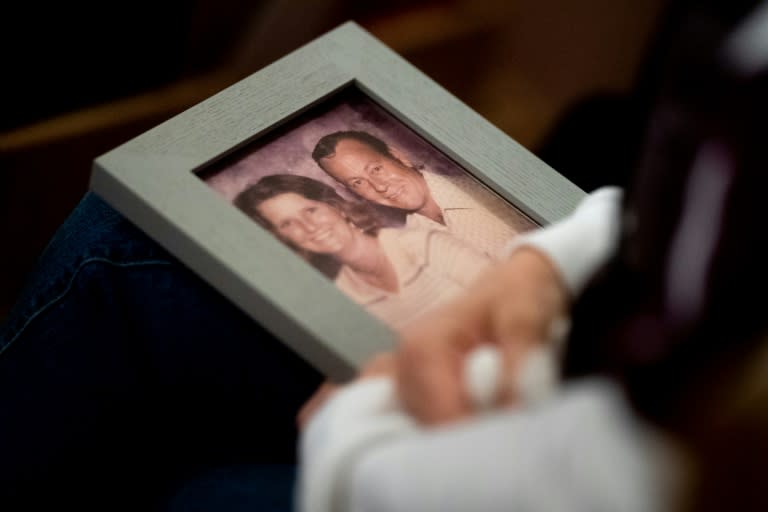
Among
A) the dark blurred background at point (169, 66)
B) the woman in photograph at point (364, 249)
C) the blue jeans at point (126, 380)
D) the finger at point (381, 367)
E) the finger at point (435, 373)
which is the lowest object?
the finger at point (435, 373)

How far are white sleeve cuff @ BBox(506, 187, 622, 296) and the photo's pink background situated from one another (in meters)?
0.16

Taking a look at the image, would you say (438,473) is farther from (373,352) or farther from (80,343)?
(80,343)

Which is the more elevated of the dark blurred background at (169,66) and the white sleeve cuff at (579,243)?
the dark blurred background at (169,66)

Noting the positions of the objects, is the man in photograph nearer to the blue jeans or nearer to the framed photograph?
the framed photograph

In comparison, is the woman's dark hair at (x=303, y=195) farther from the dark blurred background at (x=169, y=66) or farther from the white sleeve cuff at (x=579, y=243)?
the dark blurred background at (x=169, y=66)

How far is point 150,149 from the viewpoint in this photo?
1.98 ft

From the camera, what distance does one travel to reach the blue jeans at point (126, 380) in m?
0.62

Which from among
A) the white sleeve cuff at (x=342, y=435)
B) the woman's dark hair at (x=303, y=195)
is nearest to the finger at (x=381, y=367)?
the white sleeve cuff at (x=342, y=435)

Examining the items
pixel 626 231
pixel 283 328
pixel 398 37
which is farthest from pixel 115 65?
pixel 626 231

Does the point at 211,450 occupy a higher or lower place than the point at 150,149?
lower

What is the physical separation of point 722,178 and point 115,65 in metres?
0.87

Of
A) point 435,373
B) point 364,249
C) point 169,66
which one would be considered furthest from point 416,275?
point 169,66

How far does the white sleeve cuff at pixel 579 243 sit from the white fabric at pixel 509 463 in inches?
4.7

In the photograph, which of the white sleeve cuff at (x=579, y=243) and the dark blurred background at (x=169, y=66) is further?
the dark blurred background at (x=169, y=66)
